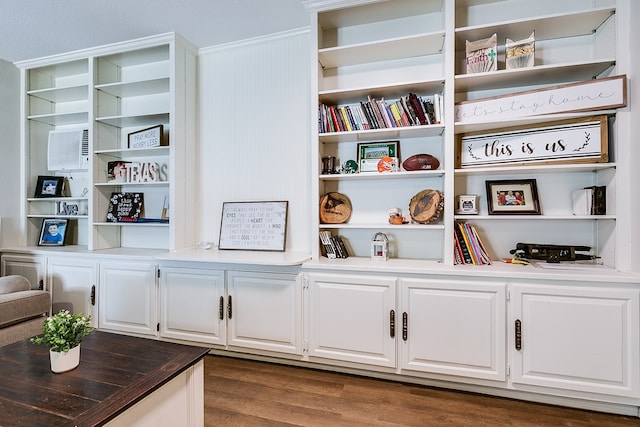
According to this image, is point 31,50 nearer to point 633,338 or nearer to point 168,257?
point 168,257

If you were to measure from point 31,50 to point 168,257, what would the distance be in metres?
2.43

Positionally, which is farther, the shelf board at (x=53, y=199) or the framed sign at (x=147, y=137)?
the shelf board at (x=53, y=199)

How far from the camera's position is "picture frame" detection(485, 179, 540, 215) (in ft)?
7.04

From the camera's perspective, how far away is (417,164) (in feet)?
7.25

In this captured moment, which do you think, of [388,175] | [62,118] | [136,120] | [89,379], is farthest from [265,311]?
[62,118]

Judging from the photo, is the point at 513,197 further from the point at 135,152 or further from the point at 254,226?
the point at 135,152

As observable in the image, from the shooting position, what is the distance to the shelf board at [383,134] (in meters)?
2.16

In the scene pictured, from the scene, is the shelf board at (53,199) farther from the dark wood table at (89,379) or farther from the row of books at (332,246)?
the row of books at (332,246)

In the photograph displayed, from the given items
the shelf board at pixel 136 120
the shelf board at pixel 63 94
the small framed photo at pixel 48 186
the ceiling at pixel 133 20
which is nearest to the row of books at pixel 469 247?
the ceiling at pixel 133 20

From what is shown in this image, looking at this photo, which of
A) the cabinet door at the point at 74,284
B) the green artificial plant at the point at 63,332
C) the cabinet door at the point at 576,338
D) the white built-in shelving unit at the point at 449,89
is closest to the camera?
the green artificial plant at the point at 63,332

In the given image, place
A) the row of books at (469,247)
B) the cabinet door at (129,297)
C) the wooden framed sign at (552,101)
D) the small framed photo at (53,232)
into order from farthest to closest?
the small framed photo at (53,232) → the cabinet door at (129,297) → the row of books at (469,247) → the wooden framed sign at (552,101)

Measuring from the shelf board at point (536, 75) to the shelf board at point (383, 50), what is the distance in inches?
13.1

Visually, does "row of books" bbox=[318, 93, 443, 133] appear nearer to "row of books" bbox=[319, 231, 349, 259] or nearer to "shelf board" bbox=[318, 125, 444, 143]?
"shelf board" bbox=[318, 125, 444, 143]

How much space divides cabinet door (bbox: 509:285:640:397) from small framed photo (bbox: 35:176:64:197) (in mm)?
4109
